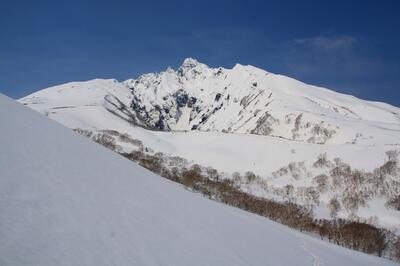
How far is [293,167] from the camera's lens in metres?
113

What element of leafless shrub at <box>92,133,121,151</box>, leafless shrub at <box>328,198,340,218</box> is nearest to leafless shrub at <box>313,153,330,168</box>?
leafless shrub at <box>328,198,340,218</box>

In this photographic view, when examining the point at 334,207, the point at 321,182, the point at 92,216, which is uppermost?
the point at 321,182

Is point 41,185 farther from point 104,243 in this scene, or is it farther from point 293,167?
point 293,167

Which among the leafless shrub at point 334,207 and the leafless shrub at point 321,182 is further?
the leafless shrub at point 321,182

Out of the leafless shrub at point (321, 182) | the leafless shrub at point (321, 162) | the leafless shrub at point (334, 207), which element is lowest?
the leafless shrub at point (334, 207)

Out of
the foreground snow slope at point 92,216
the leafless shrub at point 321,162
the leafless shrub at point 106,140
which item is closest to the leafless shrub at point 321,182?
the leafless shrub at point 321,162

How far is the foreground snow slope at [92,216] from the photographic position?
8211mm

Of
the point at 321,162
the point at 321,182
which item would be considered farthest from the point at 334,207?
the point at 321,162

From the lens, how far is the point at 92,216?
34.3 ft

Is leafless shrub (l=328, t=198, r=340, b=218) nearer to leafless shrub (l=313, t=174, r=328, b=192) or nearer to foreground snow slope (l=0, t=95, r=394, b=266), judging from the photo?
leafless shrub (l=313, t=174, r=328, b=192)

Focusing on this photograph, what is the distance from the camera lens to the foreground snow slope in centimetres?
821

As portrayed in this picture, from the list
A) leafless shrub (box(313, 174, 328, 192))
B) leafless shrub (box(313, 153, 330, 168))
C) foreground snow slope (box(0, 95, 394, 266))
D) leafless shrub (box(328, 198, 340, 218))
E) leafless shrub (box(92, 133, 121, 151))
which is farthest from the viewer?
leafless shrub (box(92, 133, 121, 151))

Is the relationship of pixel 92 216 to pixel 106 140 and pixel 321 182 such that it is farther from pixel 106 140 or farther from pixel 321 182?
pixel 106 140

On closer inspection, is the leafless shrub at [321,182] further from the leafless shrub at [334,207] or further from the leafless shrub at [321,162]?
the leafless shrub at [321,162]
